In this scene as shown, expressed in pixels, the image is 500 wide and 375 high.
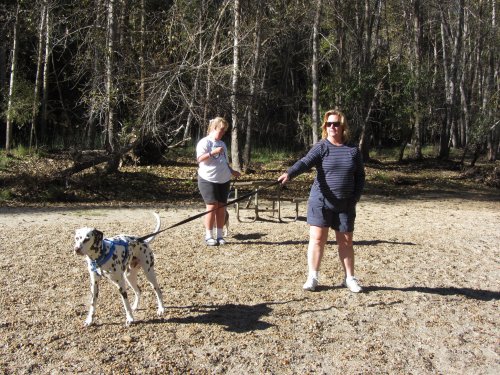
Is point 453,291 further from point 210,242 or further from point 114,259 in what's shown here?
point 114,259

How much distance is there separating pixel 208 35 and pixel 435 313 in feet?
32.0

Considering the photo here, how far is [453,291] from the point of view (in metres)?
6.25

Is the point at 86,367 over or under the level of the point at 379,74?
under

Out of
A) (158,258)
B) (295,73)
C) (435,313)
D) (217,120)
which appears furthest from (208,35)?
(295,73)

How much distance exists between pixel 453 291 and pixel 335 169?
6.79 ft

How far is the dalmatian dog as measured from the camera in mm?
4379

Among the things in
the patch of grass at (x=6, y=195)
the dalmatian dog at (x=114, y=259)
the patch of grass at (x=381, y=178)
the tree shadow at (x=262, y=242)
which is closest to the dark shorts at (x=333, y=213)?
the dalmatian dog at (x=114, y=259)

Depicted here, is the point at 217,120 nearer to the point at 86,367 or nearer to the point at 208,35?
the point at 86,367

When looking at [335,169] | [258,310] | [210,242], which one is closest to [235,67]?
[210,242]

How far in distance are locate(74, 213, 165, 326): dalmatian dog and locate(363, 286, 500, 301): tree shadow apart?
242 cm

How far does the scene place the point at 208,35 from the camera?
13.5 m

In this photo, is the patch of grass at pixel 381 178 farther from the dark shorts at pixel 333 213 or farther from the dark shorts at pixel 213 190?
the dark shorts at pixel 333 213

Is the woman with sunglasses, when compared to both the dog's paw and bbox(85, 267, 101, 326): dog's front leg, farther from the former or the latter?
the dog's paw

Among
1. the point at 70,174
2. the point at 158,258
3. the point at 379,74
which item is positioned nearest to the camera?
the point at 158,258
